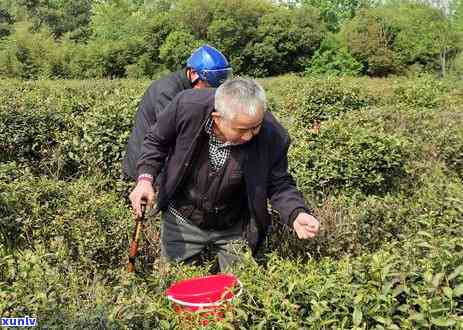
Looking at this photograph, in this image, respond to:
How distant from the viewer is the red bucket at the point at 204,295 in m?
2.41

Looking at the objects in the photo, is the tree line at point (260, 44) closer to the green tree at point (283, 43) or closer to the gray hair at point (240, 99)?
the green tree at point (283, 43)

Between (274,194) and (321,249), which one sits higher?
(274,194)

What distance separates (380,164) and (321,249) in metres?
1.42

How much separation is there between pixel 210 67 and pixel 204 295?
155 centimetres

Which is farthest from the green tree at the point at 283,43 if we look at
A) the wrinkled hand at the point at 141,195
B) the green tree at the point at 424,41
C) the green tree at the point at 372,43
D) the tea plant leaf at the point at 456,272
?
the tea plant leaf at the point at 456,272

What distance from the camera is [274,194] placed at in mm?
3252

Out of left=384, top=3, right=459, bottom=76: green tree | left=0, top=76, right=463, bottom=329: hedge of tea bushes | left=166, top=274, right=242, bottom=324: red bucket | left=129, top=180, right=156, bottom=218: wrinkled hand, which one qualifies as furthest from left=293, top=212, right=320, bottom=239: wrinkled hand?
left=384, top=3, right=459, bottom=76: green tree

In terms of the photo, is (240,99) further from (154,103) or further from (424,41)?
(424,41)

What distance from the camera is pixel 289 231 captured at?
4168mm

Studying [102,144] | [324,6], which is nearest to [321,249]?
[102,144]

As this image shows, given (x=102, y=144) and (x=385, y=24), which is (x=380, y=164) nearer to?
(x=102, y=144)

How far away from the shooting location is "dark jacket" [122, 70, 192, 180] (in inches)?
146

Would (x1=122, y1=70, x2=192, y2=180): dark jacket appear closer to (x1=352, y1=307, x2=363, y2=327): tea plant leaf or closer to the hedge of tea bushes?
the hedge of tea bushes

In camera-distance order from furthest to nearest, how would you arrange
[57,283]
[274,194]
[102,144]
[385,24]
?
[385,24] < [102,144] < [274,194] < [57,283]
